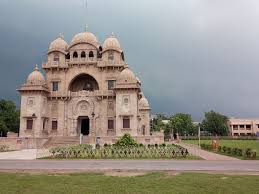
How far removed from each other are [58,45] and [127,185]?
46.1 metres

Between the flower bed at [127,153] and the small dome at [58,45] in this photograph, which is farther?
the small dome at [58,45]

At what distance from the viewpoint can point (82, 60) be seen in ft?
169

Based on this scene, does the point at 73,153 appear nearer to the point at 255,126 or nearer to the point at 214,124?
the point at 214,124

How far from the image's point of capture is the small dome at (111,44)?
170 ft

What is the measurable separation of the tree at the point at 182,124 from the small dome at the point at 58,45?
65.0m

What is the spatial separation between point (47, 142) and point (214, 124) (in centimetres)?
8393

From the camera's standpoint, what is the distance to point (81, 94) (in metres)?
50.8

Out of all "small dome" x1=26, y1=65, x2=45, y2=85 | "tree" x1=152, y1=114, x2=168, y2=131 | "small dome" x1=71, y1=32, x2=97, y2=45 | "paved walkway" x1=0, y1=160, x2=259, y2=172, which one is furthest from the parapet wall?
"tree" x1=152, y1=114, x2=168, y2=131

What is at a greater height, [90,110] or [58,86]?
[58,86]

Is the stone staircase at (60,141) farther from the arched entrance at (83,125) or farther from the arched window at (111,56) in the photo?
the arched window at (111,56)

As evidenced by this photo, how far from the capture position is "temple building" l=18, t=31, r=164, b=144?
4644 centimetres

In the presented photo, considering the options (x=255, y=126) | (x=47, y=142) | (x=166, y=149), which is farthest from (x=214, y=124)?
(x=166, y=149)

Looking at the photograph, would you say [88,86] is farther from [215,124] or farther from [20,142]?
[215,124]

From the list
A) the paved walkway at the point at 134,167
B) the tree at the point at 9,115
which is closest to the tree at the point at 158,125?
the tree at the point at 9,115
